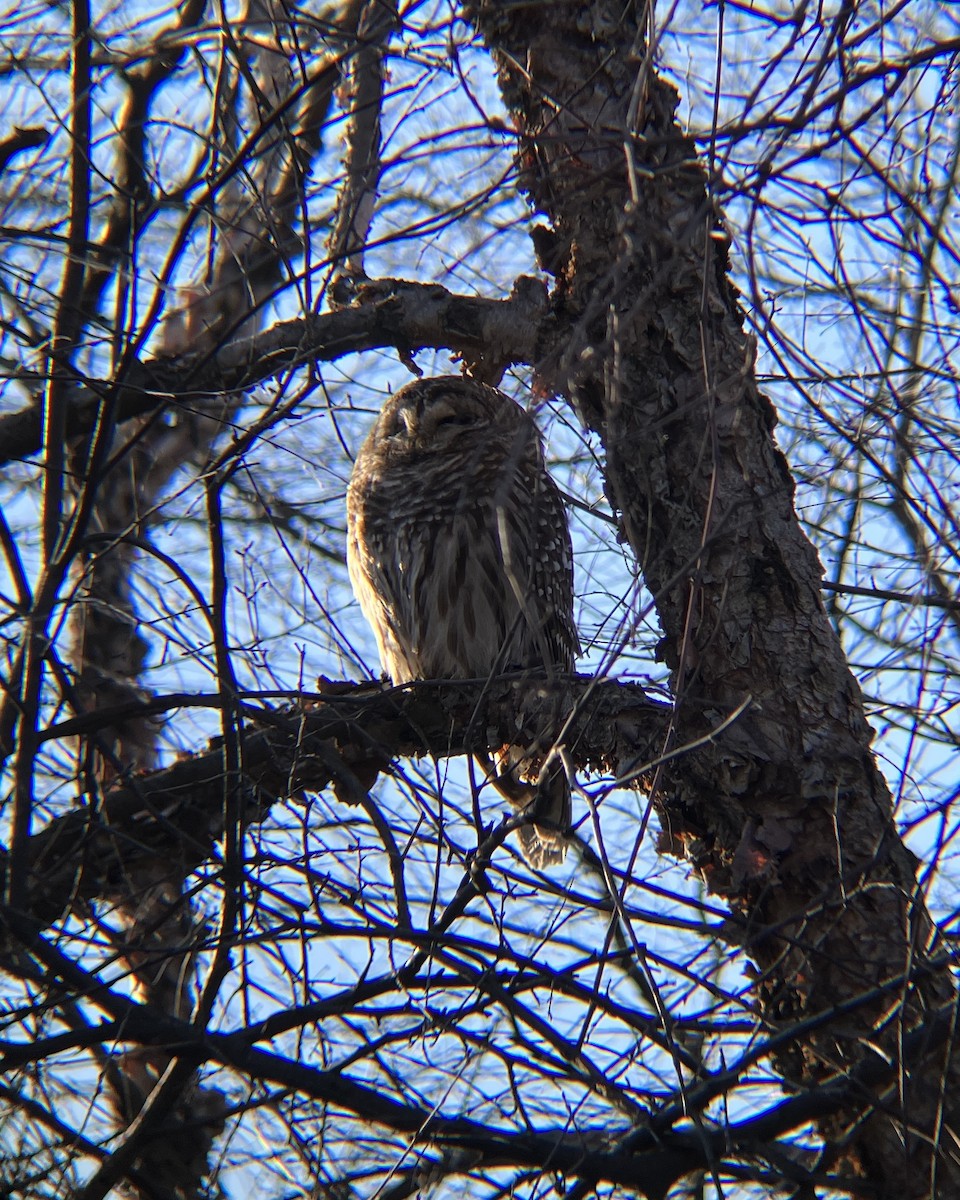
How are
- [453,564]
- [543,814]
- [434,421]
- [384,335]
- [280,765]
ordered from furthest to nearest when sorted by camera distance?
[434,421] < [453,564] < [384,335] < [543,814] < [280,765]

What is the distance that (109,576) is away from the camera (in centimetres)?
500

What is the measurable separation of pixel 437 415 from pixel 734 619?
2.25 m

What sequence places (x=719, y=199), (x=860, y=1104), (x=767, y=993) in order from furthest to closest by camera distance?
(x=767, y=993) < (x=860, y=1104) < (x=719, y=199)

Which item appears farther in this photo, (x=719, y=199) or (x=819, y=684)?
(x=819, y=684)

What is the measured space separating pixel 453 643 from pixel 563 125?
2.03m

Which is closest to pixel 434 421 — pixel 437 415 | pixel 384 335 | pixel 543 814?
pixel 437 415

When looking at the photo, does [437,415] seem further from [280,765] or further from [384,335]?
[280,765]

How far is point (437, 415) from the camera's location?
545 centimetres

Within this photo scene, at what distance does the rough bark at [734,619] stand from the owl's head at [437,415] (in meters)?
1.40

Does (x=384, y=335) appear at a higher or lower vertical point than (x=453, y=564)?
higher

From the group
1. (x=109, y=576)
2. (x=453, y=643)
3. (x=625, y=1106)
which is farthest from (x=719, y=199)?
(x=109, y=576)

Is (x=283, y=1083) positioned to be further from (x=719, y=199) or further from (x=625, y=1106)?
(x=719, y=199)

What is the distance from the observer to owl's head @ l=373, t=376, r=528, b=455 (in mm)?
5395

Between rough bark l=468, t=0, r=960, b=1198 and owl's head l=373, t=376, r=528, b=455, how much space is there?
54.9 inches
